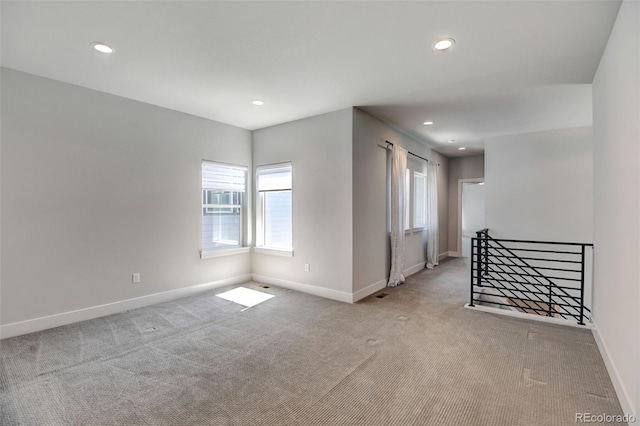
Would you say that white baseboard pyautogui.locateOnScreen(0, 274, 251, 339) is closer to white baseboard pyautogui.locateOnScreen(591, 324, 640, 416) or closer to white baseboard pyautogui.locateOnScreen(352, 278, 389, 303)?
white baseboard pyautogui.locateOnScreen(352, 278, 389, 303)

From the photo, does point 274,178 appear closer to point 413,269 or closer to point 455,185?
Result: point 413,269

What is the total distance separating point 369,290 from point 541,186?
380cm

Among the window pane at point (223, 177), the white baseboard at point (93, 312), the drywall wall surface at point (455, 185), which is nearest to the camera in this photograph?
the white baseboard at point (93, 312)

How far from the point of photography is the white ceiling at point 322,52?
210 centimetres

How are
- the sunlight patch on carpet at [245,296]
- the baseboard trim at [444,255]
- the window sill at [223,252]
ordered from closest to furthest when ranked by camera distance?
the sunlight patch on carpet at [245,296] → the window sill at [223,252] → the baseboard trim at [444,255]

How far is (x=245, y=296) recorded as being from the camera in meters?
4.40

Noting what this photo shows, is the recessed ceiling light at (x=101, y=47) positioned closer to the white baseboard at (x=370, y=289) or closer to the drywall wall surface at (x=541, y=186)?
the white baseboard at (x=370, y=289)

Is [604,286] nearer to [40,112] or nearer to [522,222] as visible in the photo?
[522,222]

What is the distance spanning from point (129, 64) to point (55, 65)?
2.43ft

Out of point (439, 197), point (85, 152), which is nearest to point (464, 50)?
point (85, 152)

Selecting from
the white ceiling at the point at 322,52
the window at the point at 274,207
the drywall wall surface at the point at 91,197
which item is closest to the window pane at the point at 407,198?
the white ceiling at the point at 322,52

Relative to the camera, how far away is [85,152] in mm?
3467

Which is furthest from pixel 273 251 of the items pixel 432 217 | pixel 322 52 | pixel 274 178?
pixel 432 217

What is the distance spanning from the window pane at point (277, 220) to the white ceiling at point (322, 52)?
4.96 ft
